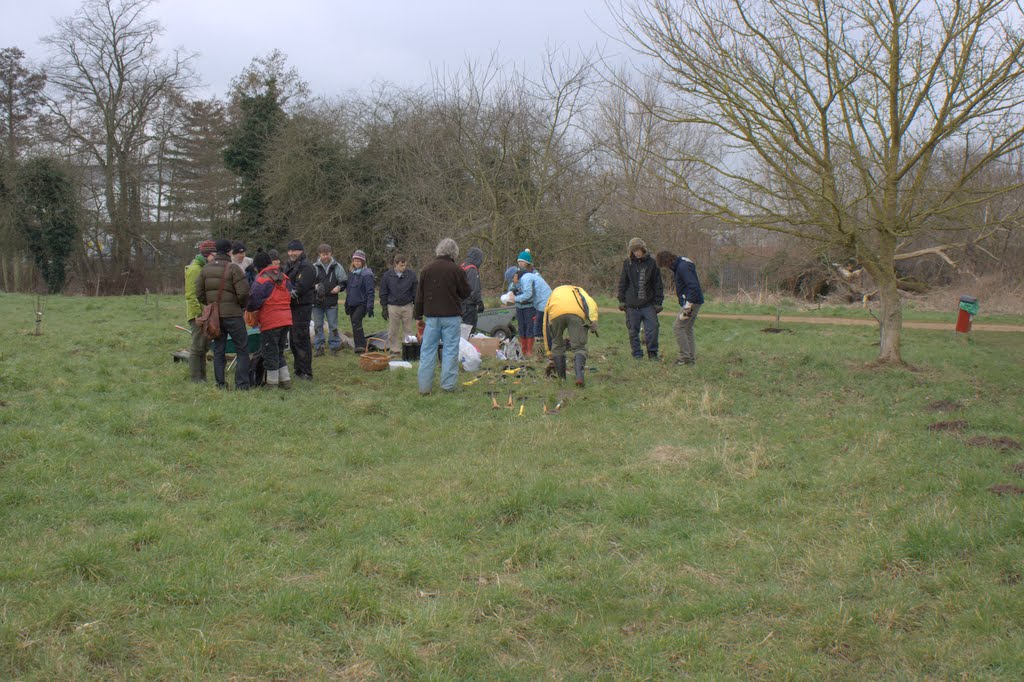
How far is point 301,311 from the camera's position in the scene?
35.1ft

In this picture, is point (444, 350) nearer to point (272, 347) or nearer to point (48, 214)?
point (272, 347)

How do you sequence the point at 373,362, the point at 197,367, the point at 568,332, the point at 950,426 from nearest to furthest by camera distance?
1. the point at 950,426
2. the point at 197,367
3. the point at 568,332
4. the point at 373,362

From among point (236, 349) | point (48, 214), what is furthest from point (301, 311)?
point (48, 214)

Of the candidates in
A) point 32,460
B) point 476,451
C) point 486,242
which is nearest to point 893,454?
point 476,451

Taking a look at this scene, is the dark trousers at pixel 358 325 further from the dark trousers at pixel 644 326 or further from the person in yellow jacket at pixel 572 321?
the dark trousers at pixel 644 326

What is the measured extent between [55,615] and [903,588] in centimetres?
421

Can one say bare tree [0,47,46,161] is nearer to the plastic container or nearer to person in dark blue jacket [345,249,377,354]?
person in dark blue jacket [345,249,377,354]

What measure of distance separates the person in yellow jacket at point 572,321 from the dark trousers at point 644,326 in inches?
85.8

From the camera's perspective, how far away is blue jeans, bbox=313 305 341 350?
41.6 ft

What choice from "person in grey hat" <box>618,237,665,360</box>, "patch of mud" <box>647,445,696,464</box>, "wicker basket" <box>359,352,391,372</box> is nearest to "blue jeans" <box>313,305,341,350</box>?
"wicker basket" <box>359,352,391,372</box>

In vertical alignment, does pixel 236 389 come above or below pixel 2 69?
below

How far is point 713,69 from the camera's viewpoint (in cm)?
1041

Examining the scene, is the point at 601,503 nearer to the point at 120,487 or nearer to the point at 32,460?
the point at 120,487

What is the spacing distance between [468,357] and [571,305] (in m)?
2.13
